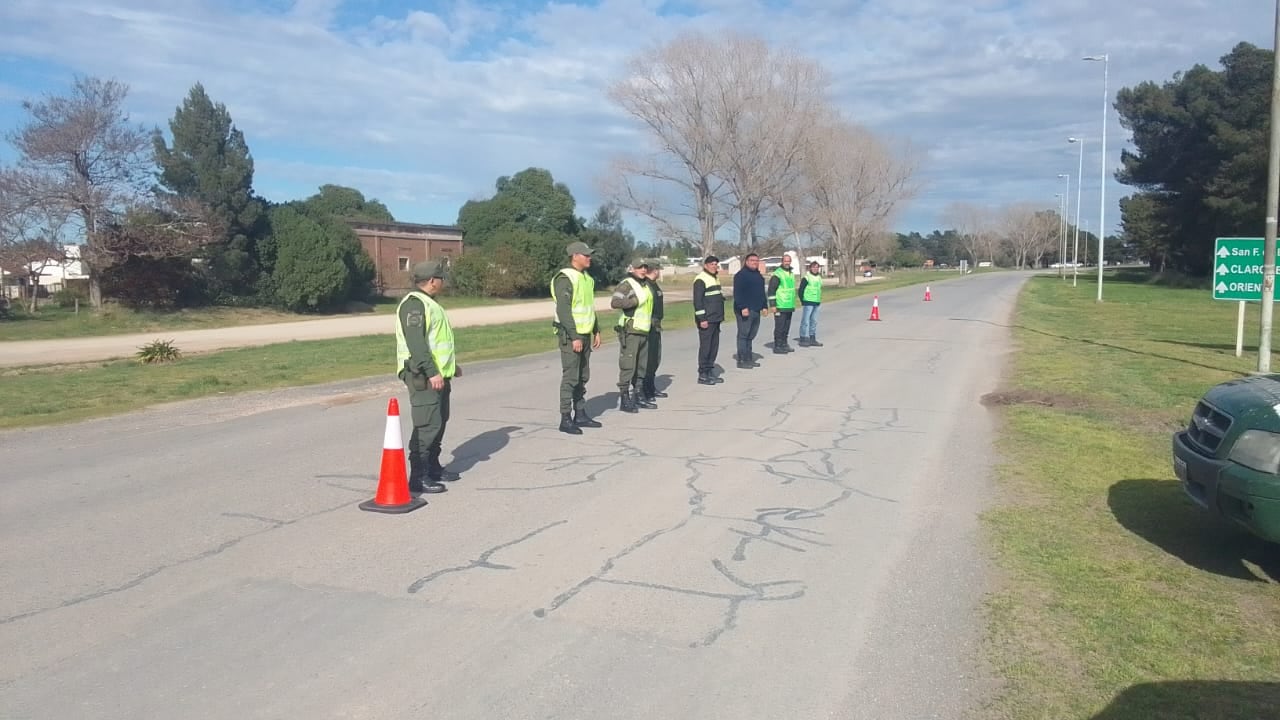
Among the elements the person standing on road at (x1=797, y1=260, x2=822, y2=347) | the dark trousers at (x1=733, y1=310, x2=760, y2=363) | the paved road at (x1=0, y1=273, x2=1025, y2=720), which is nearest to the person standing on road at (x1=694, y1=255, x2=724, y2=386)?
the dark trousers at (x1=733, y1=310, x2=760, y2=363)

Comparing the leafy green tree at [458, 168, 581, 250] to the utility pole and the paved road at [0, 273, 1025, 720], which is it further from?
the paved road at [0, 273, 1025, 720]

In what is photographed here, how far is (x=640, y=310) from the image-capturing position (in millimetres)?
11078

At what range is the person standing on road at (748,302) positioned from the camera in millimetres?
15039

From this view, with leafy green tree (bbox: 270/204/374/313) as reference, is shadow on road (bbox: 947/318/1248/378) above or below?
below

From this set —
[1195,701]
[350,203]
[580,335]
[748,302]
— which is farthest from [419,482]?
[350,203]

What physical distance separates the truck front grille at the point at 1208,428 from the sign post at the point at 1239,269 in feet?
38.4

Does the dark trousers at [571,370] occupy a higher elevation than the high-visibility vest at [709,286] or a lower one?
lower

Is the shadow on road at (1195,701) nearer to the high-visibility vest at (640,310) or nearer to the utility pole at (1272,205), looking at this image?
the high-visibility vest at (640,310)

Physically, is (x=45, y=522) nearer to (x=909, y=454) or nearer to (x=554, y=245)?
(x=909, y=454)

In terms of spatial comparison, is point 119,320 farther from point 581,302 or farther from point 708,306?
point 581,302

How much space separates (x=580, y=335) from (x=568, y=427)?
95cm

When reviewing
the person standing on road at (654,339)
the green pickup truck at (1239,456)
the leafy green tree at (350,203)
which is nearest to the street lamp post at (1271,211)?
the person standing on road at (654,339)

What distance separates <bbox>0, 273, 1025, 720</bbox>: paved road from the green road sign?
893 cm

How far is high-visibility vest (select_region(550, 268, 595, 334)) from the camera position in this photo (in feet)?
31.4
